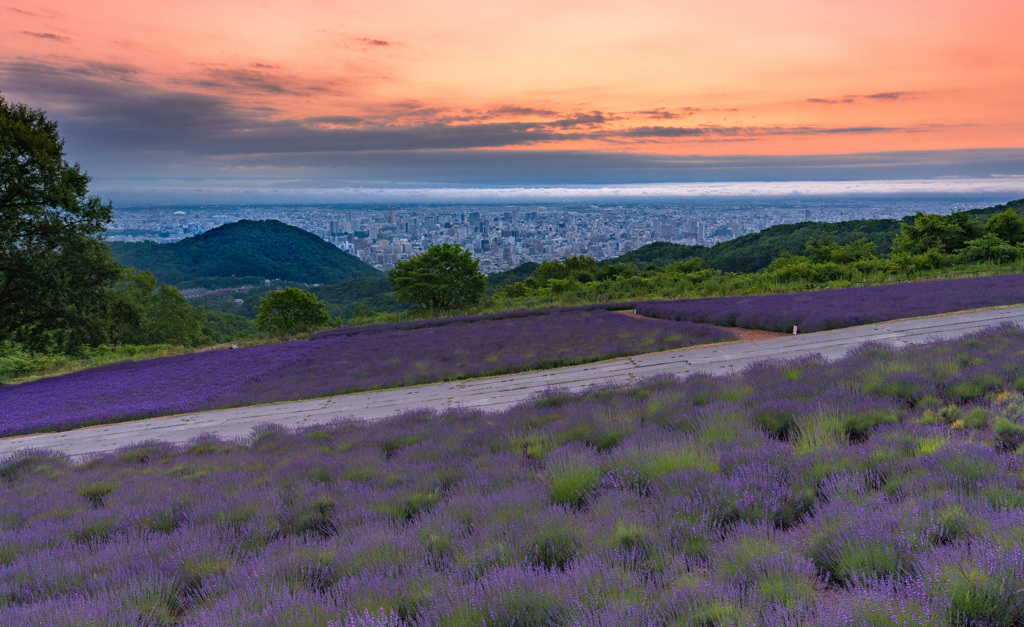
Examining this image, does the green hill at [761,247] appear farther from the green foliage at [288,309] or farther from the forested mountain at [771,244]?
the green foliage at [288,309]

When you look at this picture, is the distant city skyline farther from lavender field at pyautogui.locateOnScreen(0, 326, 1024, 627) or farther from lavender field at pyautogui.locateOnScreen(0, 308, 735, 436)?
lavender field at pyautogui.locateOnScreen(0, 326, 1024, 627)

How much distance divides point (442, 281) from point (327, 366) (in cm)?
1198

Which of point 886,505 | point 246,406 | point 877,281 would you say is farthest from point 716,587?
point 877,281

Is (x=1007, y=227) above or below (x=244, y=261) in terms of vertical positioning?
below

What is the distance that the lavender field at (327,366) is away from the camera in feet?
38.3

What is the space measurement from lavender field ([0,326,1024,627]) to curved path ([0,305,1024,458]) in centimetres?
308

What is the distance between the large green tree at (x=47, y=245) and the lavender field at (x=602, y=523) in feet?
50.9

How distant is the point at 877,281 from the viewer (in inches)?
815

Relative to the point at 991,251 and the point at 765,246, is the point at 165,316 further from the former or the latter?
the point at 765,246

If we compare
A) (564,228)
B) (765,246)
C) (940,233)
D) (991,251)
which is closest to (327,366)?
(991,251)

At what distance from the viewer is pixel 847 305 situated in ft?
43.4

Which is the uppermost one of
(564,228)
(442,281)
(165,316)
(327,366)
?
(564,228)

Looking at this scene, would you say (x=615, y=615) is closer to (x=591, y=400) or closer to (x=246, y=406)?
(x=591, y=400)

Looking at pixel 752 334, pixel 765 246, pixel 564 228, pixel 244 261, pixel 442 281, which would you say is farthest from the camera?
pixel 244 261
